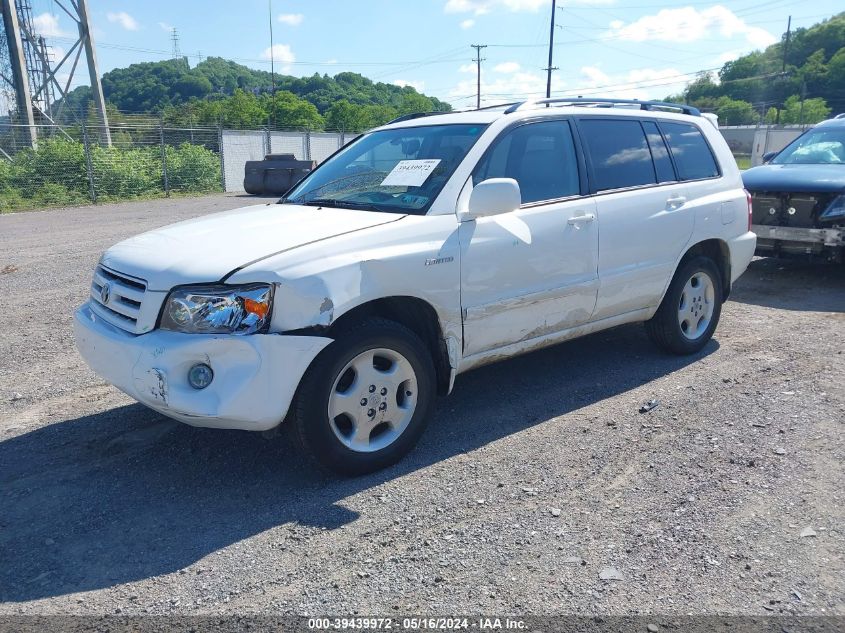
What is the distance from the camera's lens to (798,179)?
843 cm

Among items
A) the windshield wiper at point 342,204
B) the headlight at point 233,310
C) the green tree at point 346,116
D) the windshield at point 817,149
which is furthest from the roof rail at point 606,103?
the green tree at point 346,116

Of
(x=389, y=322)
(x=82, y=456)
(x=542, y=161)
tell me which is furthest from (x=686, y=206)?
(x=82, y=456)

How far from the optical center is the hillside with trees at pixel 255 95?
221 feet

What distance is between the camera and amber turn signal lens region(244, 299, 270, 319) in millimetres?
3271

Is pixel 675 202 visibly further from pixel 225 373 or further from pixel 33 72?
pixel 33 72

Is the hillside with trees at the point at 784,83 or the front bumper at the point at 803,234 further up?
the hillside with trees at the point at 784,83

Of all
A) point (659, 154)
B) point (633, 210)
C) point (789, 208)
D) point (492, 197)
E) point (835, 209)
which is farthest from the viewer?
point (789, 208)

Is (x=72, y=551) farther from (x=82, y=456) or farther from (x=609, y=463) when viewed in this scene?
(x=609, y=463)

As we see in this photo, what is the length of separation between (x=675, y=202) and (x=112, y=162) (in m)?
21.1

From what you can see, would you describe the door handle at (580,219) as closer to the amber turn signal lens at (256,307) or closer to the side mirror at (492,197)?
the side mirror at (492,197)

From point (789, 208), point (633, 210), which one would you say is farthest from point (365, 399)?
point (789, 208)

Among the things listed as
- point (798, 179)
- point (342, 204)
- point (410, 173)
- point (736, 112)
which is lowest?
point (798, 179)

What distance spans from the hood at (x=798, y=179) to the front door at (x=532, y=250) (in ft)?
16.1

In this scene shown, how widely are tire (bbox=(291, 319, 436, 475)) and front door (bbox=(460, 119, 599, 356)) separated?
0.45 meters
